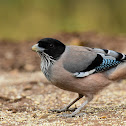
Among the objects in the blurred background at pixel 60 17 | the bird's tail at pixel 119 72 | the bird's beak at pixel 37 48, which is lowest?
the bird's tail at pixel 119 72

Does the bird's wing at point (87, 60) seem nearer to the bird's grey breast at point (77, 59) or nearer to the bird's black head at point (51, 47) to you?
the bird's grey breast at point (77, 59)

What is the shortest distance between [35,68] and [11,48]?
79.4 inches

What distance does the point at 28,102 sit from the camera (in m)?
6.43

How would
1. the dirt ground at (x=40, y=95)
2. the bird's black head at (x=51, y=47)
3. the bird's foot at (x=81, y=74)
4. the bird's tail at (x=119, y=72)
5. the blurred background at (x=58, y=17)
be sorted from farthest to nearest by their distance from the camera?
the blurred background at (x=58, y=17), the bird's tail at (x=119, y=72), the bird's black head at (x=51, y=47), the bird's foot at (x=81, y=74), the dirt ground at (x=40, y=95)

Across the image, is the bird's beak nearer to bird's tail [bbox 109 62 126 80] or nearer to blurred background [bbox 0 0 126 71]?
bird's tail [bbox 109 62 126 80]

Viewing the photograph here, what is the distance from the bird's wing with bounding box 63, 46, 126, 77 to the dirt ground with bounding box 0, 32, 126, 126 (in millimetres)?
695

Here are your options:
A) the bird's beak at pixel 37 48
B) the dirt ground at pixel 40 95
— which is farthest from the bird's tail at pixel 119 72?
the bird's beak at pixel 37 48

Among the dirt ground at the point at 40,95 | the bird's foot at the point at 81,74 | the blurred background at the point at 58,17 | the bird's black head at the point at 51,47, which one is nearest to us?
the dirt ground at the point at 40,95

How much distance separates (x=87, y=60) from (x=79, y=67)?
0.57 ft

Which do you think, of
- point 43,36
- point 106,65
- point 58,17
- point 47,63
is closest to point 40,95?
point 47,63

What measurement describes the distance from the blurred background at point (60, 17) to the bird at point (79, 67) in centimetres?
767

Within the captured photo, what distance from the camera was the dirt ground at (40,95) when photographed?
16.8ft

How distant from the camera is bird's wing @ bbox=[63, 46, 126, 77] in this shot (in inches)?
211

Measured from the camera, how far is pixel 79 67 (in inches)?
213
